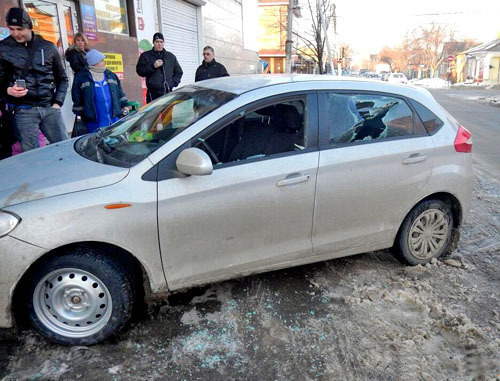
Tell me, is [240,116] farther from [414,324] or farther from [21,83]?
[21,83]

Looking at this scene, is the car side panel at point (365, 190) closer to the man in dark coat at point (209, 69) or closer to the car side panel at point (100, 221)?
the car side panel at point (100, 221)

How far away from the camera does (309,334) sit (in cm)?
284

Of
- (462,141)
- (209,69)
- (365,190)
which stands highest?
(209,69)

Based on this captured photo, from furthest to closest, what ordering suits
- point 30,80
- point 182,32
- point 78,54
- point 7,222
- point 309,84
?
1. point 182,32
2. point 78,54
3. point 30,80
4. point 309,84
5. point 7,222

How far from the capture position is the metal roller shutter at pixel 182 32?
11.3 metres

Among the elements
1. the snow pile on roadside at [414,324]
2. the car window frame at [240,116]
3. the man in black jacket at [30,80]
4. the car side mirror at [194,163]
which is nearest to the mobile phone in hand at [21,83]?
the man in black jacket at [30,80]

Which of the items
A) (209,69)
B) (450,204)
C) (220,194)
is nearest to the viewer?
(220,194)

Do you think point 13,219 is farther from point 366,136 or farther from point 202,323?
point 366,136

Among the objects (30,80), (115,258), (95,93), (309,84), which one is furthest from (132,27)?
(115,258)

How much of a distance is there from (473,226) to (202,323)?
11.0 feet

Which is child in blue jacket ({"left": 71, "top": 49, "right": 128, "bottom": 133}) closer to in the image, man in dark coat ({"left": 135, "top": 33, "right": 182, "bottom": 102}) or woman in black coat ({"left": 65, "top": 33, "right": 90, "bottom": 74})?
woman in black coat ({"left": 65, "top": 33, "right": 90, "bottom": 74})

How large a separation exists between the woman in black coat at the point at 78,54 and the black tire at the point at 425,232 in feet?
14.5

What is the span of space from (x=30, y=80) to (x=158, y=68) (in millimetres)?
2835

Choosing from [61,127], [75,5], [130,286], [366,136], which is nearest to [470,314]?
[366,136]
